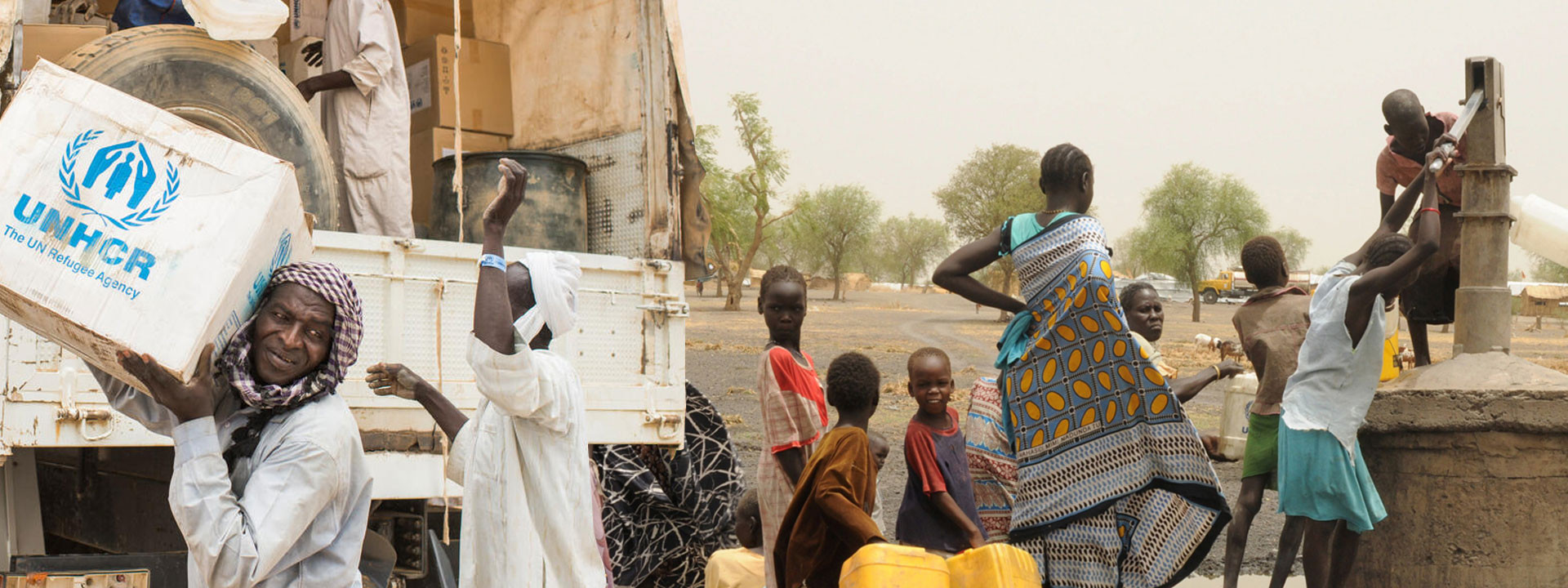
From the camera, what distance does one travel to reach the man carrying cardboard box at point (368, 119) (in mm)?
5184

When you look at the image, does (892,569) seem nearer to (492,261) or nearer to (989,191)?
(492,261)

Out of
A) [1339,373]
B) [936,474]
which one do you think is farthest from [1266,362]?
[936,474]

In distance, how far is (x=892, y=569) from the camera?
2.99 meters

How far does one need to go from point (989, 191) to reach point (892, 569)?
35131mm

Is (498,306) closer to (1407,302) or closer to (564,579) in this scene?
(564,579)

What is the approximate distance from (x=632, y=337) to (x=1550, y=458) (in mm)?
3060

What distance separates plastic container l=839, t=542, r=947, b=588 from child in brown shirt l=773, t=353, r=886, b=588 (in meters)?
0.11

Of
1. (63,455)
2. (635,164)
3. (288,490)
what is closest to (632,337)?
(635,164)

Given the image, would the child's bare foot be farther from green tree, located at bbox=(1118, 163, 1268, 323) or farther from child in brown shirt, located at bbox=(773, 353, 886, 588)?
green tree, located at bbox=(1118, 163, 1268, 323)

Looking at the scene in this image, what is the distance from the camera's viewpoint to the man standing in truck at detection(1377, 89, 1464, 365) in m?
4.56

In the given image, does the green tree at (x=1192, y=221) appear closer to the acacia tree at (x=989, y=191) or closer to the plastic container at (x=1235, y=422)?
the acacia tree at (x=989, y=191)

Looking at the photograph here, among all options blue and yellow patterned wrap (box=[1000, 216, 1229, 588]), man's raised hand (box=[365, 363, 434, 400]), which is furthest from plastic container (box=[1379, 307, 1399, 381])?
man's raised hand (box=[365, 363, 434, 400])

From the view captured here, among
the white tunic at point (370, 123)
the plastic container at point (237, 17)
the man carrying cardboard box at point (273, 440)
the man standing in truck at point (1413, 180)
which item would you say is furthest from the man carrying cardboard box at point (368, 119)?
the man standing in truck at point (1413, 180)

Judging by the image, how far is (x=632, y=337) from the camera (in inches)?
184
